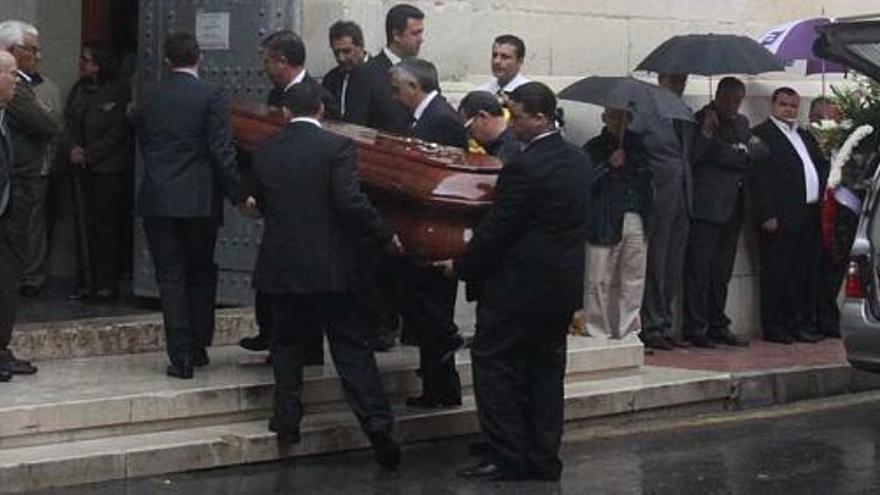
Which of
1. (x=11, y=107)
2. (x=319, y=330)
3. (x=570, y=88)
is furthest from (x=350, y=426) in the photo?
(x=570, y=88)

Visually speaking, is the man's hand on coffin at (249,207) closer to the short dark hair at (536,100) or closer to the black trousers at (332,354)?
the black trousers at (332,354)

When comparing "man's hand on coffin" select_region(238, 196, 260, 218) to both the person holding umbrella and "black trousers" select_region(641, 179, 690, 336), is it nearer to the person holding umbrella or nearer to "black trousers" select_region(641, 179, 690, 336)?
the person holding umbrella

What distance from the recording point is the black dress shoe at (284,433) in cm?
1061

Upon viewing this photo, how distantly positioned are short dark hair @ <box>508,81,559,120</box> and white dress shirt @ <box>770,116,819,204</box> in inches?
227

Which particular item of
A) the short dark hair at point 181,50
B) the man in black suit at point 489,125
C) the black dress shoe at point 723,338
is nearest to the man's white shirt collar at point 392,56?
the man in black suit at point 489,125

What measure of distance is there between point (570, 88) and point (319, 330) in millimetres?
3744

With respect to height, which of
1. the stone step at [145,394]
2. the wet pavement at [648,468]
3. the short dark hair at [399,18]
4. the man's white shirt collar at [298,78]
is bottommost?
the wet pavement at [648,468]

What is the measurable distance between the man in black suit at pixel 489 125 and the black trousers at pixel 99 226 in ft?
9.96

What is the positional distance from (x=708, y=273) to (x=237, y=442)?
5647 mm

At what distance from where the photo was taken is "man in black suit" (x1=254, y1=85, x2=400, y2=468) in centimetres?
1021

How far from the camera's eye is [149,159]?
36.3 ft

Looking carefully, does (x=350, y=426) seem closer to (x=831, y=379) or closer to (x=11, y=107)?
(x=11, y=107)

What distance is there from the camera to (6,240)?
1072 centimetres

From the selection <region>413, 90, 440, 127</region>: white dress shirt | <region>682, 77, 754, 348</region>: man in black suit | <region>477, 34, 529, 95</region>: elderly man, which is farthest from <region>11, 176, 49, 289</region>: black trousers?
<region>682, 77, 754, 348</region>: man in black suit
